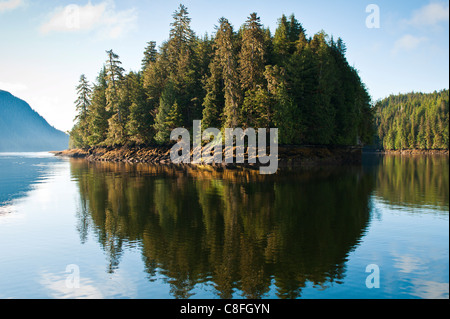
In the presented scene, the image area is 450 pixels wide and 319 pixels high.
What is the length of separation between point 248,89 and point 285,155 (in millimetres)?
16760

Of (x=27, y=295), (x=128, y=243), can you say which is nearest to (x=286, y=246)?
(x=128, y=243)

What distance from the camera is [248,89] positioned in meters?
73.2

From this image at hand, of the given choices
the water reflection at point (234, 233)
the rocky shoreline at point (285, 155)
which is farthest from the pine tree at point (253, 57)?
the water reflection at point (234, 233)

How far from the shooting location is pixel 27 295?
12023 mm

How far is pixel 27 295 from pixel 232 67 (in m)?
67.4

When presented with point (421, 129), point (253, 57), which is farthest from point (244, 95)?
point (421, 129)

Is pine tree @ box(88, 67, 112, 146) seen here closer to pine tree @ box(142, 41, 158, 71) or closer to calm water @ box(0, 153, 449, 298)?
pine tree @ box(142, 41, 158, 71)

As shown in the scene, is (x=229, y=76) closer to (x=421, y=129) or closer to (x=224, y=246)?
(x=224, y=246)

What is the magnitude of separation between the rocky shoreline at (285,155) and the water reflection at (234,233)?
34.5 meters

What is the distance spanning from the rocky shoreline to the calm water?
38255 millimetres

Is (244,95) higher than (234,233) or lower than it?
higher

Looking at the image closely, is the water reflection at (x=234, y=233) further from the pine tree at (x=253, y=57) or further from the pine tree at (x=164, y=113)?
the pine tree at (x=164, y=113)
